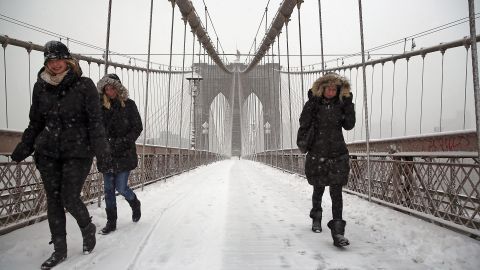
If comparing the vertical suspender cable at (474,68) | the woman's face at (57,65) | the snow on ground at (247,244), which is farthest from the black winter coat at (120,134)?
the vertical suspender cable at (474,68)

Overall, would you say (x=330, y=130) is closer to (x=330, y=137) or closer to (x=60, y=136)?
(x=330, y=137)

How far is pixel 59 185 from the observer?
8.43 feet

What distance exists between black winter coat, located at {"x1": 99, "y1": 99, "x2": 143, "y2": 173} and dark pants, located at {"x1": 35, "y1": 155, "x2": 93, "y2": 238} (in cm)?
98

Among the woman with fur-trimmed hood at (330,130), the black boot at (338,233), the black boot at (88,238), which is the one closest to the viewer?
the black boot at (88,238)

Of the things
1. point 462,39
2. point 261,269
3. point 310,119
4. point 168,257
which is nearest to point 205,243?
point 168,257

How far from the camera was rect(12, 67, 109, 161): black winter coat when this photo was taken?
2500mm

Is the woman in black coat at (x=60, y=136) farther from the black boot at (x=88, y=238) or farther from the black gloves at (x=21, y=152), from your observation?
the black boot at (x=88, y=238)

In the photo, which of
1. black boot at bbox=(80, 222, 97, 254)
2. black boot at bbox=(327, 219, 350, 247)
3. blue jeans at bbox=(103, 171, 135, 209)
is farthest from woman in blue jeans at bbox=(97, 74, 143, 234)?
black boot at bbox=(327, 219, 350, 247)

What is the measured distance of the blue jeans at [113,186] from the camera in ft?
11.6

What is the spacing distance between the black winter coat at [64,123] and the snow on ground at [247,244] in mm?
768

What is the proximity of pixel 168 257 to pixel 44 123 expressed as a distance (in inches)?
50.2

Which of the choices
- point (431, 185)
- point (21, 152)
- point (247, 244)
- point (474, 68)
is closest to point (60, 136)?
point (21, 152)

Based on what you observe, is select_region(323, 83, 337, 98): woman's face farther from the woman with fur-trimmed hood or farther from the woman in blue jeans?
the woman in blue jeans

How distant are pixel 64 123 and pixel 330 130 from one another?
208 cm
